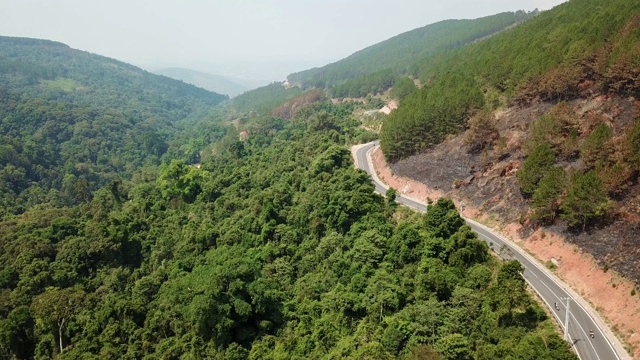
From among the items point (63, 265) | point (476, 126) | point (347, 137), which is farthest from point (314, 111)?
point (63, 265)

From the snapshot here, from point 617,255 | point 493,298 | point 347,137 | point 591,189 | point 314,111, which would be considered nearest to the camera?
point 493,298

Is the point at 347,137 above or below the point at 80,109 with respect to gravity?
below

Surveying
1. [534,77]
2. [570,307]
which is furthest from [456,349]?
[534,77]

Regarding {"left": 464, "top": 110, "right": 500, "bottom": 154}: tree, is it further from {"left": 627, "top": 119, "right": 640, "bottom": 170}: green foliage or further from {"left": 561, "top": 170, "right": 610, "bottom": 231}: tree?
{"left": 627, "top": 119, "right": 640, "bottom": 170}: green foliage

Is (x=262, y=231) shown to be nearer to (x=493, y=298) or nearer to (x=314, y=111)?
(x=493, y=298)

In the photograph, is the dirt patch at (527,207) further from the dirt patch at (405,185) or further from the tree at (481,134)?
the tree at (481,134)

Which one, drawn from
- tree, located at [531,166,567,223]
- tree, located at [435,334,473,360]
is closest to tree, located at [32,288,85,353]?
tree, located at [435,334,473,360]

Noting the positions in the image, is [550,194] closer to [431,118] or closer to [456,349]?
[456,349]
